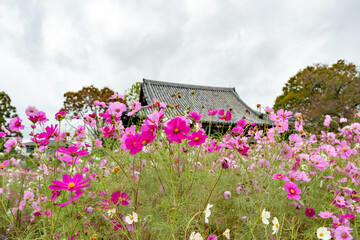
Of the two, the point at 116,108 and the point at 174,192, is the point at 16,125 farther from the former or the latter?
the point at 174,192

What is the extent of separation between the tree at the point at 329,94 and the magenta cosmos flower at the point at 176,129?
1128cm

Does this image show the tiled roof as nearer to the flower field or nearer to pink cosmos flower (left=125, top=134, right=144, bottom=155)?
the flower field

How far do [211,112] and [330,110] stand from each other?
44.4 ft

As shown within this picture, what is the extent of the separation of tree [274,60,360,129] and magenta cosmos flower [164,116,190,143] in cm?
1128

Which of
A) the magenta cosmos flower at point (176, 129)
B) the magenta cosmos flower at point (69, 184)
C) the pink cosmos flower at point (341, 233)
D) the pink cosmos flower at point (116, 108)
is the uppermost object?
the pink cosmos flower at point (116, 108)

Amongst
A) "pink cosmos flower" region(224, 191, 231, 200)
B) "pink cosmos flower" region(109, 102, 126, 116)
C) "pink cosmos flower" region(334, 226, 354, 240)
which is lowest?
"pink cosmos flower" region(334, 226, 354, 240)

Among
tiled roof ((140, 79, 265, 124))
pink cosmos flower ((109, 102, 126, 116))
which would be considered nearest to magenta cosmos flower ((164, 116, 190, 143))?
pink cosmos flower ((109, 102, 126, 116))

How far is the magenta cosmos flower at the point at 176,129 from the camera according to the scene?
39.0 inches

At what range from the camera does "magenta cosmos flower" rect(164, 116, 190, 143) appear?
0.99 metres

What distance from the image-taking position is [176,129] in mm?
1018

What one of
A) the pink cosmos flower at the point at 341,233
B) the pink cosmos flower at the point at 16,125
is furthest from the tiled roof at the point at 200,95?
the pink cosmos flower at the point at 341,233

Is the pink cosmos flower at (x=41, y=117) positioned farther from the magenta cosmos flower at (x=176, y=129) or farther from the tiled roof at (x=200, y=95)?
the tiled roof at (x=200, y=95)

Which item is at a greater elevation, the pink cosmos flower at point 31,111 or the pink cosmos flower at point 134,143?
the pink cosmos flower at point 31,111

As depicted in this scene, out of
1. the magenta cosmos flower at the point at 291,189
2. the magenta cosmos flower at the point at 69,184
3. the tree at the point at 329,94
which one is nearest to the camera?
the magenta cosmos flower at the point at 69,184
